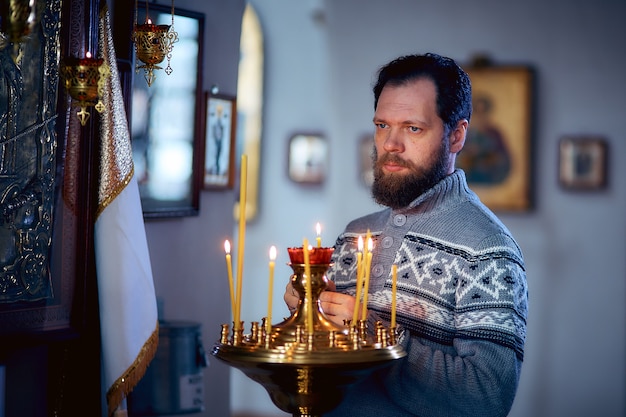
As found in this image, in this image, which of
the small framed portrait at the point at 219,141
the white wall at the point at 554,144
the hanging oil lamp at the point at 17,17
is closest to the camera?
the hanging oil lamp at the point at 17,17

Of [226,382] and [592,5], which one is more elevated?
[592,5]

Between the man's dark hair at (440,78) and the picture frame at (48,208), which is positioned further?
the man's dark hair at (440,78)

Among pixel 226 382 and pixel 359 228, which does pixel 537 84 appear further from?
pixel 359 228

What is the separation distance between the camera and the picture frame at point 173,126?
4023 mm

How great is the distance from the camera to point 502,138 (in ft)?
22.0

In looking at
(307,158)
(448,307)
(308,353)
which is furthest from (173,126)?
(307,158)

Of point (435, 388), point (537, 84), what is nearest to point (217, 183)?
point (435, 388)

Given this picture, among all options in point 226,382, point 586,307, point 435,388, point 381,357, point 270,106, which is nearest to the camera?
point 381,357

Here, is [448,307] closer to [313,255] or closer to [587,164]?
[313,255]

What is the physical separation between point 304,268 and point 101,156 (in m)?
1.22

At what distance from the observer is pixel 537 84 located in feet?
22.0

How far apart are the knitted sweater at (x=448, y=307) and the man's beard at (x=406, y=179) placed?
33 mm

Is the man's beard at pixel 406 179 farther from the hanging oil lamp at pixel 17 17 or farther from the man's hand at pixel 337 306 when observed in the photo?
the hanging oil lamp at pixel 17 17

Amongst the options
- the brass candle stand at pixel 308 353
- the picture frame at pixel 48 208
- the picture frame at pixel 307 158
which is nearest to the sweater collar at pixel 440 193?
the brass candle stand at pixel 308 353
